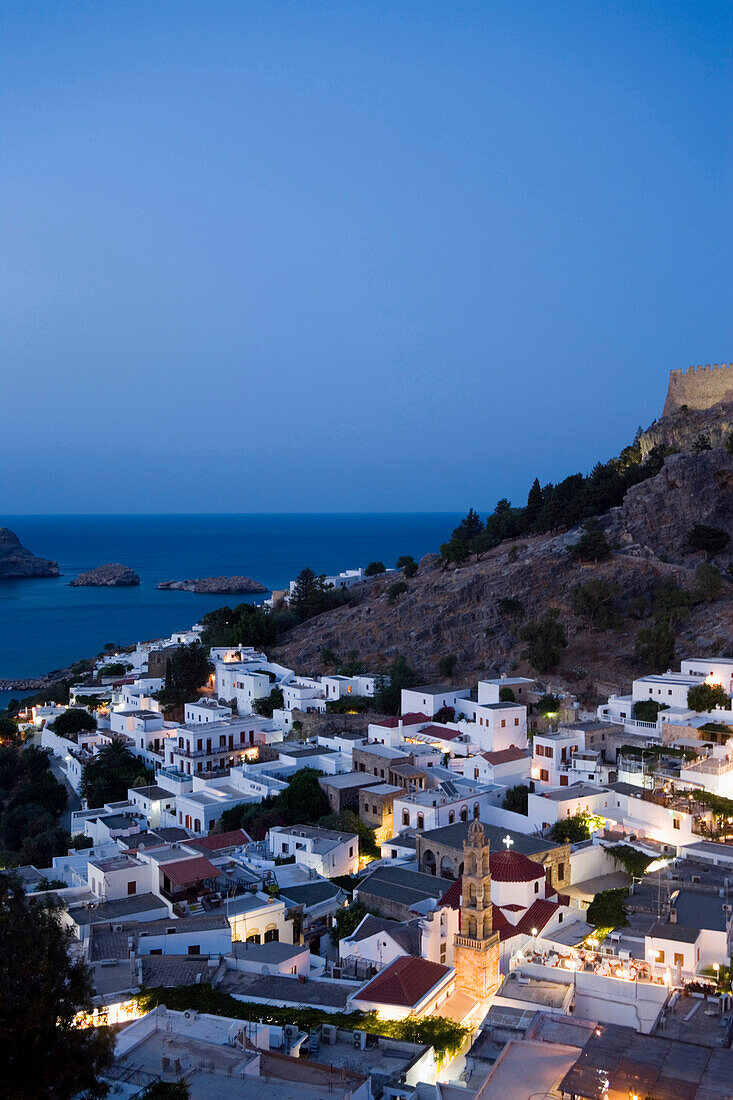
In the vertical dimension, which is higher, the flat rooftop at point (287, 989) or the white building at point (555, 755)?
the white building at point (555, 755)

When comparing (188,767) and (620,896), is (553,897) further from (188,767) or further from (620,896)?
(188,767)

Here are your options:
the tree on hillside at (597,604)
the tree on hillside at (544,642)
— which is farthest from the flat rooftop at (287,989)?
the tree on hillside at (597,604)

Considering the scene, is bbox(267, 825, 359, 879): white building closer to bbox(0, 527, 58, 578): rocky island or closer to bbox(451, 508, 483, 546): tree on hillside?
bbox(451, 508, 483, 546): tree on hillside

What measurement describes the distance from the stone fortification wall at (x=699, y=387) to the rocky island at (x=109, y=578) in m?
77.4

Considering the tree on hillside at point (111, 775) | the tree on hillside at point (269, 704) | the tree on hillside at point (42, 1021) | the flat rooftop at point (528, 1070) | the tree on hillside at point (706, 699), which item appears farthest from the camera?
the tree on hillside at point (269, 704)

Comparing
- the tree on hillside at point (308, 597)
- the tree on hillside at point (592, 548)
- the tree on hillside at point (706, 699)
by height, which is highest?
the tree on hillside at point (592, 548)

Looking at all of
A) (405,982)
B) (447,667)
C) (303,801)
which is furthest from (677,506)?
(405,982)

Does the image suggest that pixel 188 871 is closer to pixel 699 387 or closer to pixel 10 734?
pixel 10 734

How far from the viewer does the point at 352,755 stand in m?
28.6

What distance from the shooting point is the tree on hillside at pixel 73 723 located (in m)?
36.9

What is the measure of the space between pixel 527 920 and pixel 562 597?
77.2ft

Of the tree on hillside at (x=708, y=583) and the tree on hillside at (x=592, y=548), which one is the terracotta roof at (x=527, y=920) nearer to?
the tree on hillside at (x=708, y=583)

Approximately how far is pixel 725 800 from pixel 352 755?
443 inches

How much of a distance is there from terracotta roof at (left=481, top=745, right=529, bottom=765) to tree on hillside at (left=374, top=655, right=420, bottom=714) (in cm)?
801
